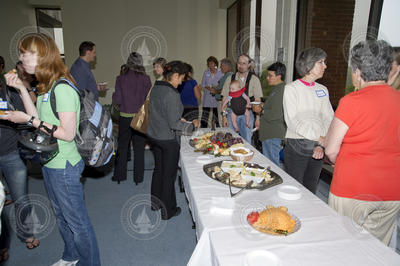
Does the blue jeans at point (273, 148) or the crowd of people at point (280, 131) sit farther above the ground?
the crowd of people at point (280, 131)

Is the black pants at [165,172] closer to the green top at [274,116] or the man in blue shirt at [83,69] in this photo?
the green top at [274,116]

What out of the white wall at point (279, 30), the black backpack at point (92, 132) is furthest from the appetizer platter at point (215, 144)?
the white wall at point (279, 30)

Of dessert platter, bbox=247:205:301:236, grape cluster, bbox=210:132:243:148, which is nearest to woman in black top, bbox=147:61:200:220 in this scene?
grape cluster, bbox=210:132:243:148

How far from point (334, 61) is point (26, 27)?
610cm

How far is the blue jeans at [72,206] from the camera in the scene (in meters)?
1.48

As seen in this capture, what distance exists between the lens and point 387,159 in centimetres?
126

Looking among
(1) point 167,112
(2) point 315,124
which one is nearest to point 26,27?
(1) point 167,112

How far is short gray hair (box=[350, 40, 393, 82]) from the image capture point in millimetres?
1201

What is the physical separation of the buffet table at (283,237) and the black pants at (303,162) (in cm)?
58

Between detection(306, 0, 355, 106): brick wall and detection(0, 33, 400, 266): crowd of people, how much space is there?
129cm

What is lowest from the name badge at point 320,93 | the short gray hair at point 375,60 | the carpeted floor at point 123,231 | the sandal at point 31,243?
the carpeted floor at point 123,231

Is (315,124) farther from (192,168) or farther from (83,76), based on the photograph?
(83,76)

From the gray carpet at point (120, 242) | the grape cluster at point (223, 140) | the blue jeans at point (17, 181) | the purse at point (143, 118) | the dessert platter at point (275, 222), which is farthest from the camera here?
the purse at point (143, 118)

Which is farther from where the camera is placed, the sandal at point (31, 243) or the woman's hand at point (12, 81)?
the sandal at point (31, 243)
